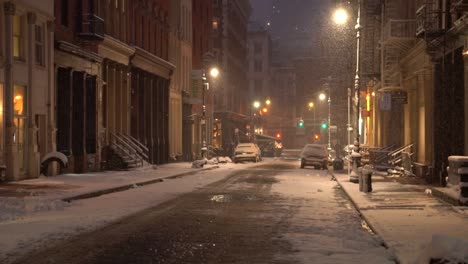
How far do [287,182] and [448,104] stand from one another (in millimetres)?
7112

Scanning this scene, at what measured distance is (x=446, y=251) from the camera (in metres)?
7.69

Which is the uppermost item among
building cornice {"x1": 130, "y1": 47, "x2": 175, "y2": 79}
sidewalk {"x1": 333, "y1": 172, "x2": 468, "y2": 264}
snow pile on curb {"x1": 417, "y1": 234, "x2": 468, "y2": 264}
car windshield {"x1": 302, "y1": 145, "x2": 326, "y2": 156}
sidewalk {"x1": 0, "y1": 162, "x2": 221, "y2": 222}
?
building cornice {"x1": 130, "y1": 47, "x2": 175, "y2": 79}

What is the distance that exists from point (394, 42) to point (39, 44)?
16.4 metres

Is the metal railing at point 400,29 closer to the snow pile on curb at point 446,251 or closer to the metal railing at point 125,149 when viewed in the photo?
the metal railing at point 125,149

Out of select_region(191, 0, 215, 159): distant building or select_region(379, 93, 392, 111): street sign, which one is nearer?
select_region(379, 93, 392, 111): street sign

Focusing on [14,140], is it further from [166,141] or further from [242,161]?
[242,161]

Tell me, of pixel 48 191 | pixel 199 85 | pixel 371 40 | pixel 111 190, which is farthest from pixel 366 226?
pixel 199 85

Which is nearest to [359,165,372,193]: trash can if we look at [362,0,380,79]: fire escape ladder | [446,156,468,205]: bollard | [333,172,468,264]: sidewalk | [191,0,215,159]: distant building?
[333,172,468,264]: sidewalk

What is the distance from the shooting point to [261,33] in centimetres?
13675

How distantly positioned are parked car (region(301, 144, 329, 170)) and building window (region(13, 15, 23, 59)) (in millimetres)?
23334

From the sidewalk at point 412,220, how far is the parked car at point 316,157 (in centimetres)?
2111

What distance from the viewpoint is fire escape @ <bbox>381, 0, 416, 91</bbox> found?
107 ft

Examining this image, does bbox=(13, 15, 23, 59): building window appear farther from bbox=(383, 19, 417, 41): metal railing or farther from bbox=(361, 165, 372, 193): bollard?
bbox=(383, 19, 417, 41): metal railing

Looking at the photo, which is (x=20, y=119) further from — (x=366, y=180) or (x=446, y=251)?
(x=446, y=251)
